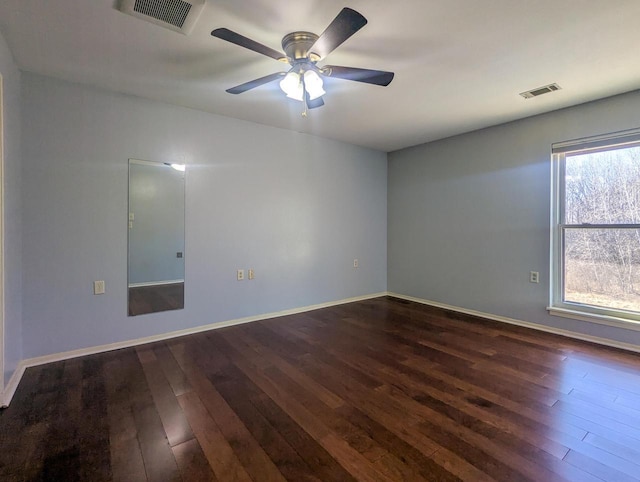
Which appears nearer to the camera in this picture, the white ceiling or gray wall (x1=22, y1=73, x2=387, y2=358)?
the white ceiling

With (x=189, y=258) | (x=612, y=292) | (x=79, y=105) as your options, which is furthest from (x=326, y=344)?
(x=79, y=105)

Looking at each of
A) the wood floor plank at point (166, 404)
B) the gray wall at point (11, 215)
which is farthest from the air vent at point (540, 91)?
the gray wall at point (11, 215)

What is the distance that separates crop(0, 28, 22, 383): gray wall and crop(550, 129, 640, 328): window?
486 centimetres

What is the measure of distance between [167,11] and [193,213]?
198cm

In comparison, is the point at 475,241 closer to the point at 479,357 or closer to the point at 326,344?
the point at 479,357

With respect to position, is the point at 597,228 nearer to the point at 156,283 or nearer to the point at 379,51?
the point at 379,51

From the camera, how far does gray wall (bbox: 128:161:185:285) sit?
305 centimetres

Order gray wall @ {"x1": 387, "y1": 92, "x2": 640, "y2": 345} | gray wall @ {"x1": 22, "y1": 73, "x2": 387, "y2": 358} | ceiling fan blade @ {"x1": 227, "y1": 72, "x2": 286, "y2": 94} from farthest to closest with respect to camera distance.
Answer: gray wall @ {"x1": 387, "y1": 92, "x2": 640, "y2": 345}
gray wall @ {"x1": 22, "y1": 73, "x2": 387, "y2": 358}
ceiling fan blade @ {"x1": 227, "y1": 72, "x2": 286, "y2": 94}

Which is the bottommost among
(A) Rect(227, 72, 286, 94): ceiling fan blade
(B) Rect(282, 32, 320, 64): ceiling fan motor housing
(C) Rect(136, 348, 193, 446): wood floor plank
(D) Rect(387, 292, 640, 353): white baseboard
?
(C) Rect(136, 348, 193, 446): wood floor plank

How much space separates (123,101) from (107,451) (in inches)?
114

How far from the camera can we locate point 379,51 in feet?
7.30

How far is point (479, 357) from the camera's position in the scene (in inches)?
109

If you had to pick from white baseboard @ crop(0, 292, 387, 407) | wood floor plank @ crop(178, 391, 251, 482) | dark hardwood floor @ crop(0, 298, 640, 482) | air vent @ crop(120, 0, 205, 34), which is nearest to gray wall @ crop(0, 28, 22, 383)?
white baseboard @ crop(0, 292, 387, 407)

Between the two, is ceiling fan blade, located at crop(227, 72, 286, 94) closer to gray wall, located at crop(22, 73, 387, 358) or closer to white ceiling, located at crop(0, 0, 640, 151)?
white ceiling, located at crop(0, 0, 640, 151)
